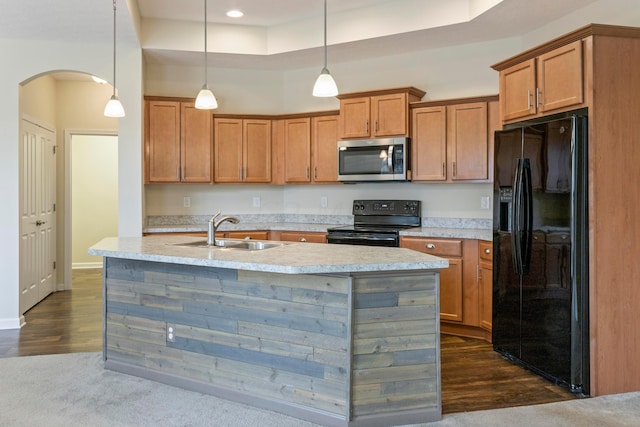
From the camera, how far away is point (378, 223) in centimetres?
530

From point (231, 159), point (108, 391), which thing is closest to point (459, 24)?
point (231, 159)

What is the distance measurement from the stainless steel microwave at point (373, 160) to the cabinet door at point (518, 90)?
1142 millimetres

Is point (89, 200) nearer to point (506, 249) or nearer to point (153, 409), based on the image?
point (153, 409)

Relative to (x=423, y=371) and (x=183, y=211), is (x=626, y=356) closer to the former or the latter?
(x=423, y=371)

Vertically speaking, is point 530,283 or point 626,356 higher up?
point 530,283

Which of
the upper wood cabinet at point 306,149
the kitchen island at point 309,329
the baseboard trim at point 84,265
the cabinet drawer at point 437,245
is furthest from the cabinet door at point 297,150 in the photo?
the baseboard trim at point 84,265

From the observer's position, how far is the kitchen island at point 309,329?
8.59ft

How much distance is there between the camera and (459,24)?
4.34m

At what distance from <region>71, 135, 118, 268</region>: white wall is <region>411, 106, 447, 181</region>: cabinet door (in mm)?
5470

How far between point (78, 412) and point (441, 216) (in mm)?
3567

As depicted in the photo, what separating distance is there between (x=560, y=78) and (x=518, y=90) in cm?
44

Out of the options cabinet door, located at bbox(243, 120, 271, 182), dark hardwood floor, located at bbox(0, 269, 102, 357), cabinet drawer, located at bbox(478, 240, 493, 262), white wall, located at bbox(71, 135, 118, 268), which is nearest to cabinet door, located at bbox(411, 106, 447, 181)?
cabinet drawer, located at bbox(478, 240, 493, 262)

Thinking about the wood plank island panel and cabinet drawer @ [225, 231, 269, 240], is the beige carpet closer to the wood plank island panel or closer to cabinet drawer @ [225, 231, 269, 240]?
the wood plank island panel

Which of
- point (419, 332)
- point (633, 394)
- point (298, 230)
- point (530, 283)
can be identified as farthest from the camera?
point (298, 230)
